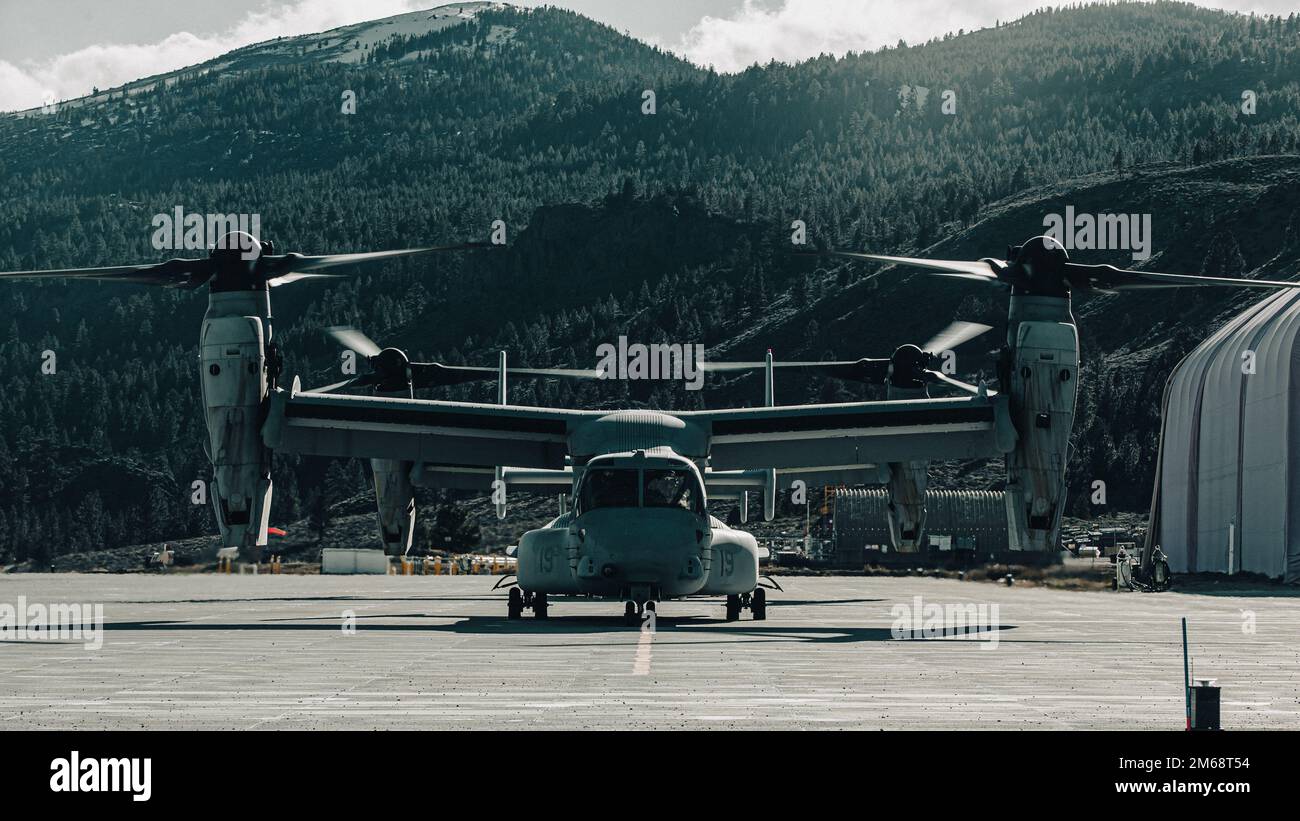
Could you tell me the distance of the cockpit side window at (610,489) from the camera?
24.9 meters

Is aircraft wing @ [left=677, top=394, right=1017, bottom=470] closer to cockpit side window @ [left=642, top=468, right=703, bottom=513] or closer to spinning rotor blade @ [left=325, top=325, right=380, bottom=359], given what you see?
cockpit side window @ [left=642, top=468, right=703, bottom=513]

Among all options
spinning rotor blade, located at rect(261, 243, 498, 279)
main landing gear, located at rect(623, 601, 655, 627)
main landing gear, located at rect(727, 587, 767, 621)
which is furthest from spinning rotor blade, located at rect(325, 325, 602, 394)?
main landing gear, located at rect(623, 601, 655, 627)

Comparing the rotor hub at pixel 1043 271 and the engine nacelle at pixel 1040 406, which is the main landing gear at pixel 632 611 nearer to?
the engine nacelle at pixel 1040 406

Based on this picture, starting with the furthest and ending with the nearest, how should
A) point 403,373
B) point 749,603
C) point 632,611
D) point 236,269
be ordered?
point 403,373
point 749,603
point 236,269
point 632,611

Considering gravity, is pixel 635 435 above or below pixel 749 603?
above

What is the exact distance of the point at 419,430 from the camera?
31.2 metres

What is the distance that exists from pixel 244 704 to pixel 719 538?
49.8 ft

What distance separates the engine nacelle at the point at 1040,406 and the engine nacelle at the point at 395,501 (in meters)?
15.7

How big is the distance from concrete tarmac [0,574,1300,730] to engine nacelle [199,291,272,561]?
2.30m

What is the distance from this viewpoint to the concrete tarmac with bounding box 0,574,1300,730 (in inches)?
444

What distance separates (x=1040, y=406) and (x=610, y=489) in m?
9.84

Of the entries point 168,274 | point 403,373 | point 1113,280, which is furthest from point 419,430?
point 1113,280

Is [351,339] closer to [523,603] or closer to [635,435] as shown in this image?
[523,603]

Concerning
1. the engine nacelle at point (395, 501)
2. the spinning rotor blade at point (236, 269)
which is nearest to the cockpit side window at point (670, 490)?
the spinning rotor blade at point (236, 269)
